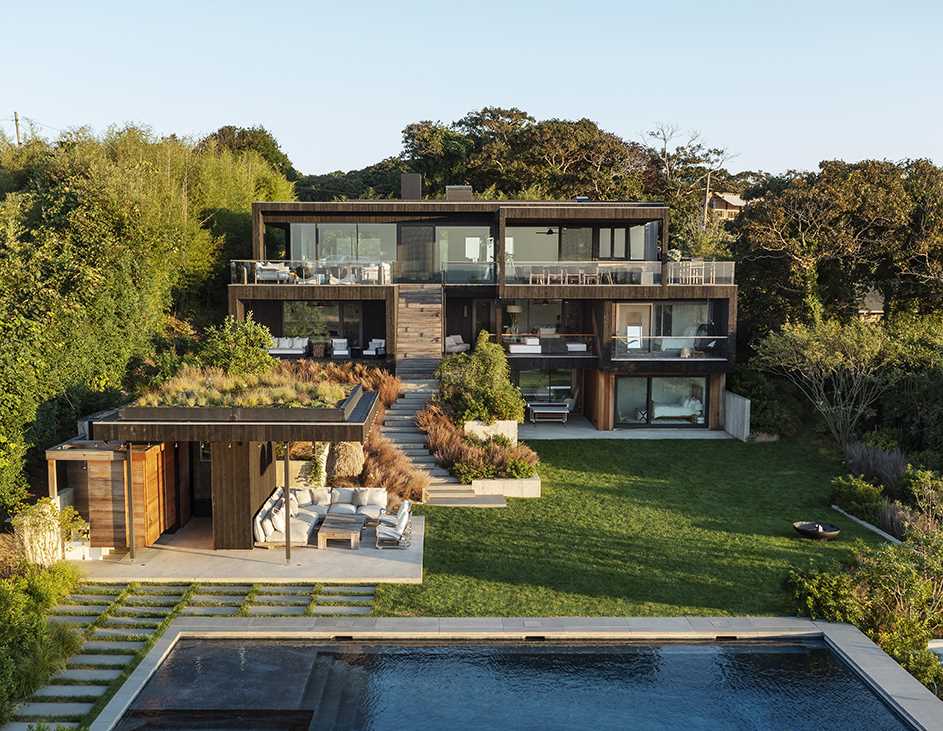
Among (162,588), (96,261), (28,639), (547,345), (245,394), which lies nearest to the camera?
(28,639)

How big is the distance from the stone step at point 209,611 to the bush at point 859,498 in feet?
43.5

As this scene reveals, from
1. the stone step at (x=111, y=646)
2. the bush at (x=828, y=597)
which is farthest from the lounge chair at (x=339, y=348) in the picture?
the bush at (x=828, y=597)

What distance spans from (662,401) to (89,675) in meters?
20.1

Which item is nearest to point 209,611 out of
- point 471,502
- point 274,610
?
point 274,610

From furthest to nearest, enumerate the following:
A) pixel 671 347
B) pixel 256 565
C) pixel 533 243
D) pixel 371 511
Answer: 1. pixel 533 243
2. pixel 671 347
3. pixel 371 511
4. pixel 256 565

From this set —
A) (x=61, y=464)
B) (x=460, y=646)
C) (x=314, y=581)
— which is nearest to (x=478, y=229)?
(x=61, y=464)

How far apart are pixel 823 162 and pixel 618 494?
56.4 feet

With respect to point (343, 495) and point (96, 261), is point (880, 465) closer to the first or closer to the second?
point (343, 495)

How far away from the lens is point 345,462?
18766mm

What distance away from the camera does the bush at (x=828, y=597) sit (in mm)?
12289

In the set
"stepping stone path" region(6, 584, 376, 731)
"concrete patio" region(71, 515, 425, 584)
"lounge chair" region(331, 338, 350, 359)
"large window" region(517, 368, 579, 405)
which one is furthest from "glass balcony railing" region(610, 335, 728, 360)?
"stepping stone path" region(6, 584, 376, 731)

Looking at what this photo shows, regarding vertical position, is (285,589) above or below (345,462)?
below

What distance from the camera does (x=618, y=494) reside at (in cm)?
1934

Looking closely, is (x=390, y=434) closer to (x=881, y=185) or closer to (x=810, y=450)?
(x=810, y=450)
